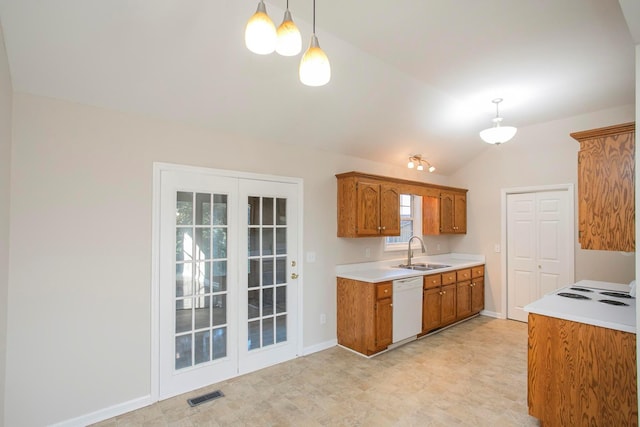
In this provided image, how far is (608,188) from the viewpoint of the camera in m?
2.40

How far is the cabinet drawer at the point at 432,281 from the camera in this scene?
14.3 feet

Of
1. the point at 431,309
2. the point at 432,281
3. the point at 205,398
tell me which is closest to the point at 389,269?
the point at 432,281

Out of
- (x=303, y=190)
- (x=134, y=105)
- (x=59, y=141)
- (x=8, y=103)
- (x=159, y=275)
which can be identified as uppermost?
(x=134, y=105)

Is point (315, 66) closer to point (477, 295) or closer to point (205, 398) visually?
point (205, 398)

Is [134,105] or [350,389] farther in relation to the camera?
[350,389]

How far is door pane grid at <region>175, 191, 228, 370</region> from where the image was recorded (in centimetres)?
296

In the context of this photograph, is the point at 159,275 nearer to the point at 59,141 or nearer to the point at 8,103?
the point at 59,141

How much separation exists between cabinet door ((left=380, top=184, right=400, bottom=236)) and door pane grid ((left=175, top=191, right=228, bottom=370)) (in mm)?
2067

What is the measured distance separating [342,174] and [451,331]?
284cm

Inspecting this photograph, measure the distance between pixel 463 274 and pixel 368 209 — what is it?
84.7 inches

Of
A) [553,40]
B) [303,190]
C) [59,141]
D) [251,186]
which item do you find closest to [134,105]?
[59,141]

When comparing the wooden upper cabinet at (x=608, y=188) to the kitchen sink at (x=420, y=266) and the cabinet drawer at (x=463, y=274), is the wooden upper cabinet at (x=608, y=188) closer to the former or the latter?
the kitchen sink at (x=420, y=266)

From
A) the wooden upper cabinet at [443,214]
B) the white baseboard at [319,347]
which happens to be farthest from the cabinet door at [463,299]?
the white baseboard at [319,347]

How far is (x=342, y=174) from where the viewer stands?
4094 mm
